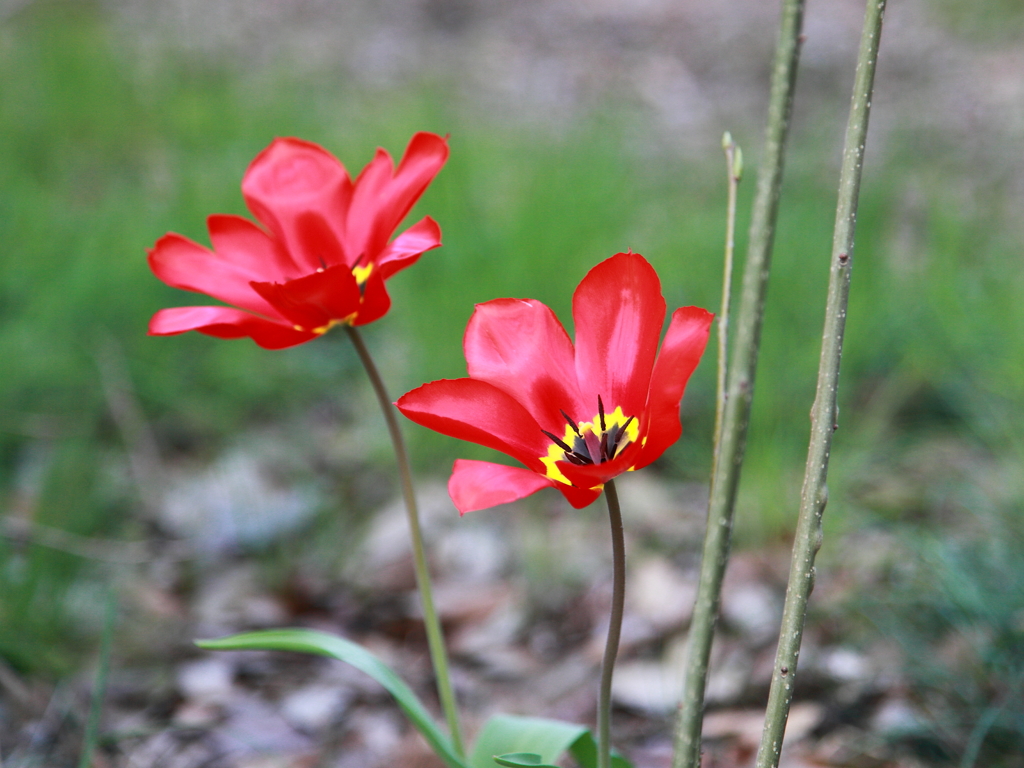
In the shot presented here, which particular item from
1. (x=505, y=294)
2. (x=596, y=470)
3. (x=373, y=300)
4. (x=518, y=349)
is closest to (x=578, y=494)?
(x=596, y=470)

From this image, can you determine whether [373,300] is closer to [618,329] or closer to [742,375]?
[618,329]

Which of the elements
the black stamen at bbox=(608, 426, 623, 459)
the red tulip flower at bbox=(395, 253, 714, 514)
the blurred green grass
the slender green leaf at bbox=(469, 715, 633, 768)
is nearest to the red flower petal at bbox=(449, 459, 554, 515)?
the red tulip flower at bbox=(395, 253, 714, 514)

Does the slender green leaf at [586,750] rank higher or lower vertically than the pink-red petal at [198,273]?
lower

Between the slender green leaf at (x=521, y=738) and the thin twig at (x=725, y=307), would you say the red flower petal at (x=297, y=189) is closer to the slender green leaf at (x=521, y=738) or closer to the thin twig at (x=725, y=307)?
the thin twig at (x=725, y=307)

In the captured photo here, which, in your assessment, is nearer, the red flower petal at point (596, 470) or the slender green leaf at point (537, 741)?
the red flower petal at point (596, 470)

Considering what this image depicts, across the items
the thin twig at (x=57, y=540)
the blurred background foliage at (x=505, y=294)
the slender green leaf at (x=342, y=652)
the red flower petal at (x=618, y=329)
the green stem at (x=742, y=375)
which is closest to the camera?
the green stem at (x=742, y=375)

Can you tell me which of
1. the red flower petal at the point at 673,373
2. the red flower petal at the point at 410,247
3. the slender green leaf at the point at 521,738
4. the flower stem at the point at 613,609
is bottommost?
the slender green leaf at the point at 521,738

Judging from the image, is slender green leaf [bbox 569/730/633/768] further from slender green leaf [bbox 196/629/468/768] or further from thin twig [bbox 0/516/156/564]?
thin twig [bbox 0/516/156/564]

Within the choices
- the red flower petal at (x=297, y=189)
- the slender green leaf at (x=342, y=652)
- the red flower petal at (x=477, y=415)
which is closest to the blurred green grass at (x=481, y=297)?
the slender green leaf at (x=342, y=652)
